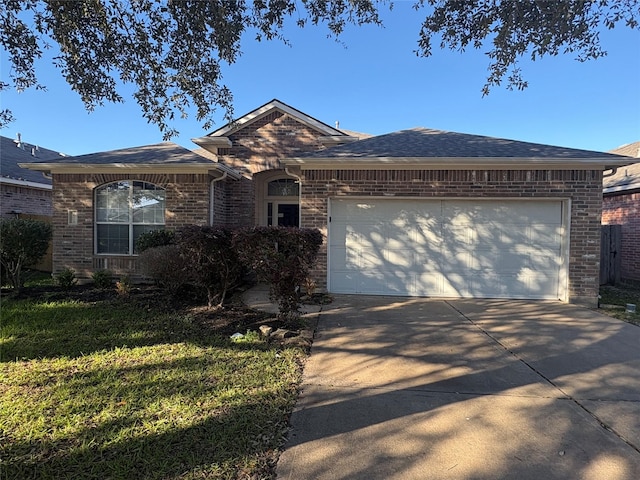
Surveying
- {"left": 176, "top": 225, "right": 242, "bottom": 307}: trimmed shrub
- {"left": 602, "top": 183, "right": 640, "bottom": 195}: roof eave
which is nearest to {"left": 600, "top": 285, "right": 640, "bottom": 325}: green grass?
{"left": 602, "top": 183, "right": 640, "bottom": 195}: roof eave

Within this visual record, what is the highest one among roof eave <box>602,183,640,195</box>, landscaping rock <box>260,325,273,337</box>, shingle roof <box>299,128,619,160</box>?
shingle roof <box>299,128,619,160</box>

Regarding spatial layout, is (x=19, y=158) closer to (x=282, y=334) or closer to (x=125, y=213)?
(x=125, y=213)

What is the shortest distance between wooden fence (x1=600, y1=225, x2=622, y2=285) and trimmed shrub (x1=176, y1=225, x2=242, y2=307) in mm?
10058

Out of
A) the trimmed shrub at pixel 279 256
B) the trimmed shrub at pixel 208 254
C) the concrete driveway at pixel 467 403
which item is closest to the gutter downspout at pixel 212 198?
the trimmed shrub at pixel 208 254

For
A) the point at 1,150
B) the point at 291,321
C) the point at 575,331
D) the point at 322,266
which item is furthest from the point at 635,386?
the point at 1,150

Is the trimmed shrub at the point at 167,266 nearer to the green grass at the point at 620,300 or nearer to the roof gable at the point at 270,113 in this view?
the roof gable at the point at 270,113

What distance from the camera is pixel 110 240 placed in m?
9.37

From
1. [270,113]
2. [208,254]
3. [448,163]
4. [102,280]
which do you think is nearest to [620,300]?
[448,163]

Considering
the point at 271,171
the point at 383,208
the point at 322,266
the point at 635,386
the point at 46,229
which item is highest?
the point at 271,171

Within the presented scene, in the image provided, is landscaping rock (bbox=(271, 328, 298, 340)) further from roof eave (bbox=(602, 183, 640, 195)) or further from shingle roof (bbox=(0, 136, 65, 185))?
roof eave (bbox=(602, 183, 640, 195))

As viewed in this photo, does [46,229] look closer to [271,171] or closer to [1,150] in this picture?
[271,171]

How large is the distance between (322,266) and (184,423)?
554 centimetres

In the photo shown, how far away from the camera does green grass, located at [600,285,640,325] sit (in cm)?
679

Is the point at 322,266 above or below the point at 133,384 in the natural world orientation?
above
